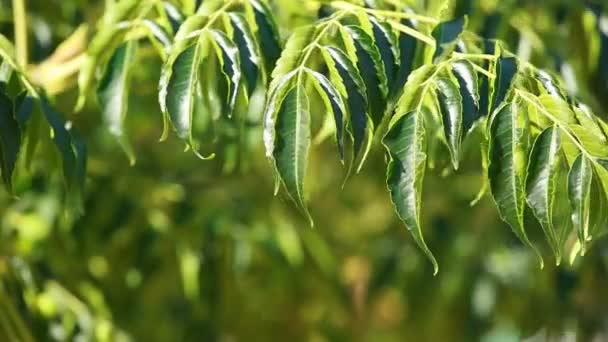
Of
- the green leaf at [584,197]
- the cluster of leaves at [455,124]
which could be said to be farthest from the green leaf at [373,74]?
the green leaf at [584,197]

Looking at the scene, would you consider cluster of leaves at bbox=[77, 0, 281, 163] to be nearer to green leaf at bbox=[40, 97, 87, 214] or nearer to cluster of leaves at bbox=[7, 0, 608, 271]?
cluster of leaves at bbox=[7, 0, 608, 271]

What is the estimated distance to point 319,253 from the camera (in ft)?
9.08

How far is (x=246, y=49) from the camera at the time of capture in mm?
1502

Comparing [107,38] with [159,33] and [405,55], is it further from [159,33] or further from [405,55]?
[405,55]

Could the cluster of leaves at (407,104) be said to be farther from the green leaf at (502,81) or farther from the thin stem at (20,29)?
the thin stem at (20,29)

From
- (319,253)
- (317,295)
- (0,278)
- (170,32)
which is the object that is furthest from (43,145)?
(317,295)

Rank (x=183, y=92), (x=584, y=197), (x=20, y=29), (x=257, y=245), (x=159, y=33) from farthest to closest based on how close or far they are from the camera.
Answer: (x=257, y=245), (x=20, y=29), (x=159, y=33), (x=183, y=92), (x=584, y=197)

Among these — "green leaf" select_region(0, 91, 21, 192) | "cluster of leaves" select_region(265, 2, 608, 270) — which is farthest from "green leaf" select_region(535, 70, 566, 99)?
"green leaf" select_region(0, 91, 21, 192)

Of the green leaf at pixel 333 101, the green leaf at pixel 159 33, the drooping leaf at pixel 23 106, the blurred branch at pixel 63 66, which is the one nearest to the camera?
the green leaf at pixel 333 101

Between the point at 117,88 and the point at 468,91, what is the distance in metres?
0.57

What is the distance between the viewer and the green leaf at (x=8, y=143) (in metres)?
1.41

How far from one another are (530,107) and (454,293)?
1.45 meters

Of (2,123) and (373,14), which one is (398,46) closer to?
(373,14)

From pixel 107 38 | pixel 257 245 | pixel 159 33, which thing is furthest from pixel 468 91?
pixel 257 245
